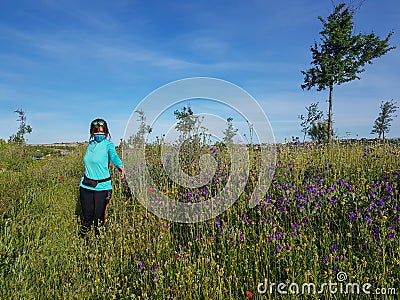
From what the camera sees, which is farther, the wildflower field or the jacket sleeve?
the jacket sleeve

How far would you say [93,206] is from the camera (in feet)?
18.1

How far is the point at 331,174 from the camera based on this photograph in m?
5.35

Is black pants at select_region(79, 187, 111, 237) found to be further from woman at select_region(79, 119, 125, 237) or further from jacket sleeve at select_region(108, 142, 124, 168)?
jacket sleeve at select_region(108, 142, 124, 168)

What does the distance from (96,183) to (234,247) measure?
8.76ft

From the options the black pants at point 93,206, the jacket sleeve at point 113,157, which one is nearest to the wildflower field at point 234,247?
the black pants at point 93,206

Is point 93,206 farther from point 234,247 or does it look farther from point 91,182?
point 234,247

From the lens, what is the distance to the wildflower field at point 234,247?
312 centimetres

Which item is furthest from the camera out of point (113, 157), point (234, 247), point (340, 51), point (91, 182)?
point (340, 51)

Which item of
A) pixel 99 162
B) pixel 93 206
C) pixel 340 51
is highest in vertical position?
pixel 340 51

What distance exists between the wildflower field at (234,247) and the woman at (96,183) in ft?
0.79

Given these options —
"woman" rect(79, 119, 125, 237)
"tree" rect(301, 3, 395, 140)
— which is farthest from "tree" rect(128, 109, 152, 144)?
"tree" rect(301, 3, 395, 140)

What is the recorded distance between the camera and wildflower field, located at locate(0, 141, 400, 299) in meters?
3.12

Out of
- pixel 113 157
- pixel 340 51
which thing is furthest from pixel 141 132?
pixel 340 51

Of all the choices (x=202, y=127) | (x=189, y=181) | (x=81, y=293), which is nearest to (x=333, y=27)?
(x=202, y=127)
